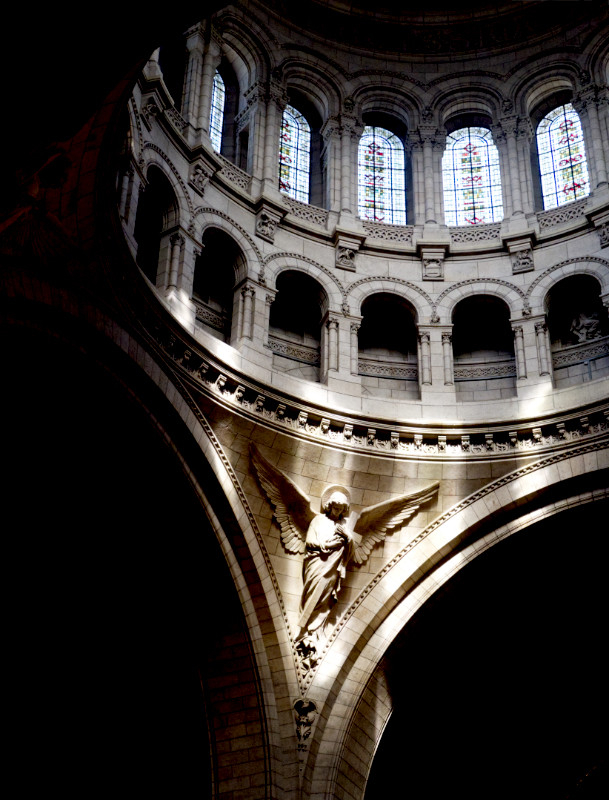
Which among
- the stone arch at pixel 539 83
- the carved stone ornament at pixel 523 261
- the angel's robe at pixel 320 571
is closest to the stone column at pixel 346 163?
the carved stone ornament at pixel 523 261

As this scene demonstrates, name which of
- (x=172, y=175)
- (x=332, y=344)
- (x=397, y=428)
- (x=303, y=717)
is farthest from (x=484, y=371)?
(x=303, y=717)

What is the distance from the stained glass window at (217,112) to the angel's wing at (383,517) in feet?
25.9

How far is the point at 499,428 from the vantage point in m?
18.9

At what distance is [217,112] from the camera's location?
2280 cm

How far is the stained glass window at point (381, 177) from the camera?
75.0 ft

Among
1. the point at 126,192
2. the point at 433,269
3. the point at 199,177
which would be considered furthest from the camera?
the point at 433,269

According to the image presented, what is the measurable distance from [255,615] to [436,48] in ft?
44.8

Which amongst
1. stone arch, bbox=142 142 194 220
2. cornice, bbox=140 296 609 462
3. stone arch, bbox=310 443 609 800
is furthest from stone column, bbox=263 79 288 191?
stone arch, bbox=310 443 609 800

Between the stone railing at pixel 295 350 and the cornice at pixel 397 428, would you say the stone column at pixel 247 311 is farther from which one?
the cornice at pixel 397 428

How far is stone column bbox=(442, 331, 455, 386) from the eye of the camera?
794 inches

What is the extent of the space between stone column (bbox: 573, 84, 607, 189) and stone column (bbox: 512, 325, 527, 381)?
335cm

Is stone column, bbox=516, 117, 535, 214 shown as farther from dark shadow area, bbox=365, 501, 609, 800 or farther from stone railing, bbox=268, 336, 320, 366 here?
dark shadow area, bbox=365, 501, 609, 800

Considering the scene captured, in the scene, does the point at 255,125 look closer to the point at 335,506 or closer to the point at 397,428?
the point at 397,428

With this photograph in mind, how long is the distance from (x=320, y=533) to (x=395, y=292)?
5641 millimetres
